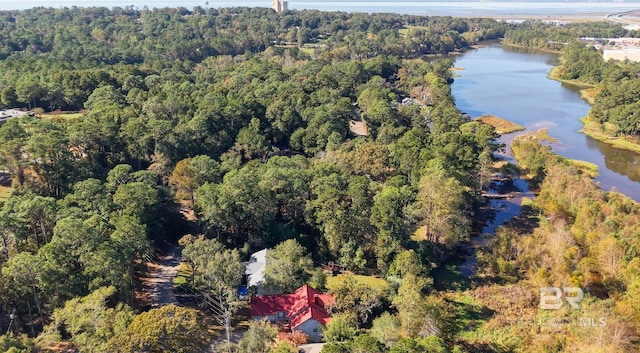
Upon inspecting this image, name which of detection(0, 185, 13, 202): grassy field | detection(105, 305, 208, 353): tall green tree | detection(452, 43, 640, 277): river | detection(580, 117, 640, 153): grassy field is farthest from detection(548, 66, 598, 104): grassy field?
detection(0, 185, 13, 202): grassy field

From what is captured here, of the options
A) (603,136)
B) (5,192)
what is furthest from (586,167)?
(5,192)

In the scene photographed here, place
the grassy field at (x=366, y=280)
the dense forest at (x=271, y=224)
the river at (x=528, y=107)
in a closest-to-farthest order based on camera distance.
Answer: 1. the dense forest at (x=271, y=224)
2. the grassy field at (x=366, y=280)
3. the river at (x=528, y=107)

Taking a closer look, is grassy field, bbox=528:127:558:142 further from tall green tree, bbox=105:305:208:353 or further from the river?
tall green tree, bbox=105:305:208:353

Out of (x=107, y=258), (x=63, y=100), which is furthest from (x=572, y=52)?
(x=107, y=258)

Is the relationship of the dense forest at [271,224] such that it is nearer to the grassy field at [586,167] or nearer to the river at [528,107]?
the river at [528,107]

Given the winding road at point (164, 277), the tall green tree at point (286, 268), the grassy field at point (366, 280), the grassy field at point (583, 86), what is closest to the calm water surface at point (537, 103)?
the grassy field at point (583, 86)

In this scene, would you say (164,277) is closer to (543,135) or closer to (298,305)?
(298,305)

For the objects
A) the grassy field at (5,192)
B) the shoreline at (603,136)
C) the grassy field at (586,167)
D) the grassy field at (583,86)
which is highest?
the grassy field at (583,86)
